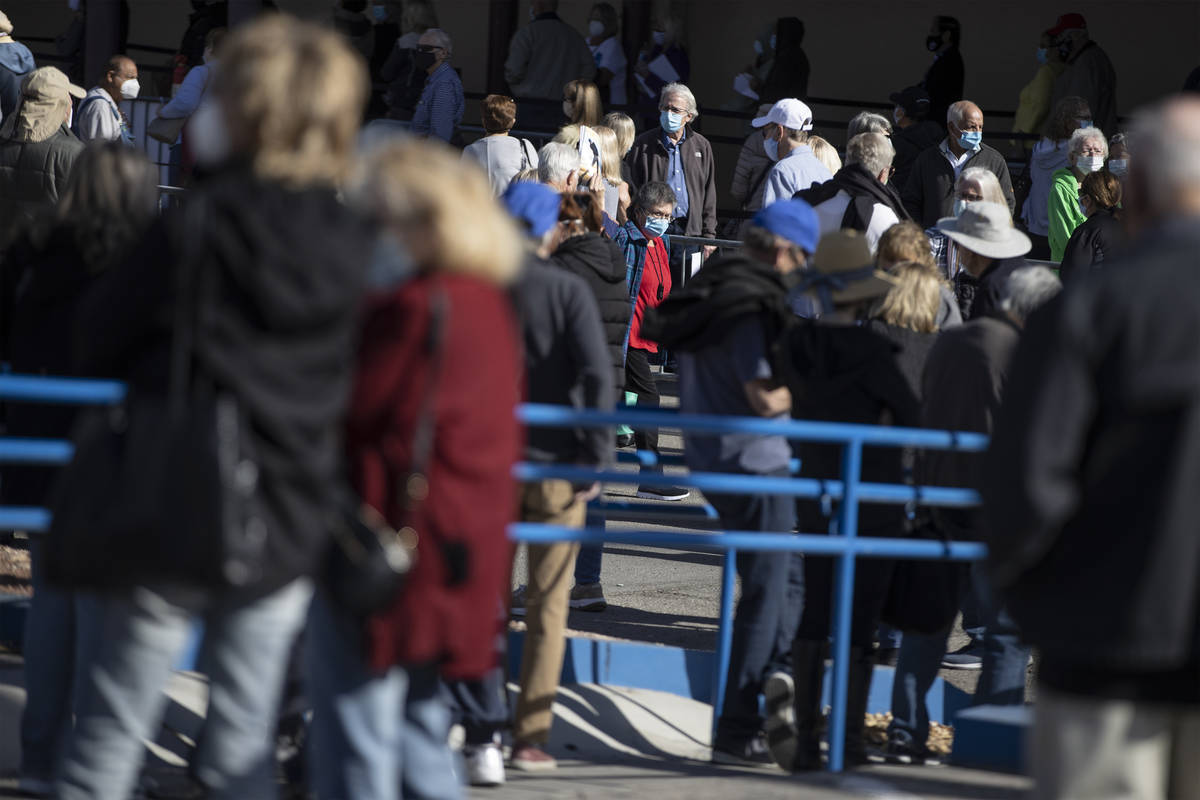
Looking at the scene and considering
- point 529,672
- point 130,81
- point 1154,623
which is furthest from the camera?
point 130,81

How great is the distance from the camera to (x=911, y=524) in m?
5.59

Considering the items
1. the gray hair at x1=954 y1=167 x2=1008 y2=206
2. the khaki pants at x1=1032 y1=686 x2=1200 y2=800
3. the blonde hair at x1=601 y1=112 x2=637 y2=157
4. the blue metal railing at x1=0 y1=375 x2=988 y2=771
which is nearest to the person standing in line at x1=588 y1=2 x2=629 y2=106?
the blonde hair at x1=601 y1=112 x2=637 y2=157

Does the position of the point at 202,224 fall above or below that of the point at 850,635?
above

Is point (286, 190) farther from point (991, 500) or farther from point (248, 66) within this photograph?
point (991, 500)

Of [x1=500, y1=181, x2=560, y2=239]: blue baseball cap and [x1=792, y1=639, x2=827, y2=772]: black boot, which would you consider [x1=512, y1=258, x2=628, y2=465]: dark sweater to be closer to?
[x1=500, y1=181, x2=560, y2=239]: blue baseball cap

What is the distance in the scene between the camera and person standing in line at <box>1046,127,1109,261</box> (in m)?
10.0

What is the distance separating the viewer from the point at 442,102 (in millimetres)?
12258

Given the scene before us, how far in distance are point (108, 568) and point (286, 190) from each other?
2.41 feet

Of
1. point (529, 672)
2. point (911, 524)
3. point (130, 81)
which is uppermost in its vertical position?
point (130, 81)

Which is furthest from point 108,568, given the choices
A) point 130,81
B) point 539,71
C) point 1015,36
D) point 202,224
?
point 1015,36

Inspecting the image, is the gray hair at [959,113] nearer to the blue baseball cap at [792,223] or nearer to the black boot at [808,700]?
the blue baseball cap at [792,223]

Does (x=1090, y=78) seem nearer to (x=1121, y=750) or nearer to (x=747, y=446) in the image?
(x=747, y=446)

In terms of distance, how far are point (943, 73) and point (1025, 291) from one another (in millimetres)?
8834

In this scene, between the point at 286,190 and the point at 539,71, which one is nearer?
the point at 286,190
